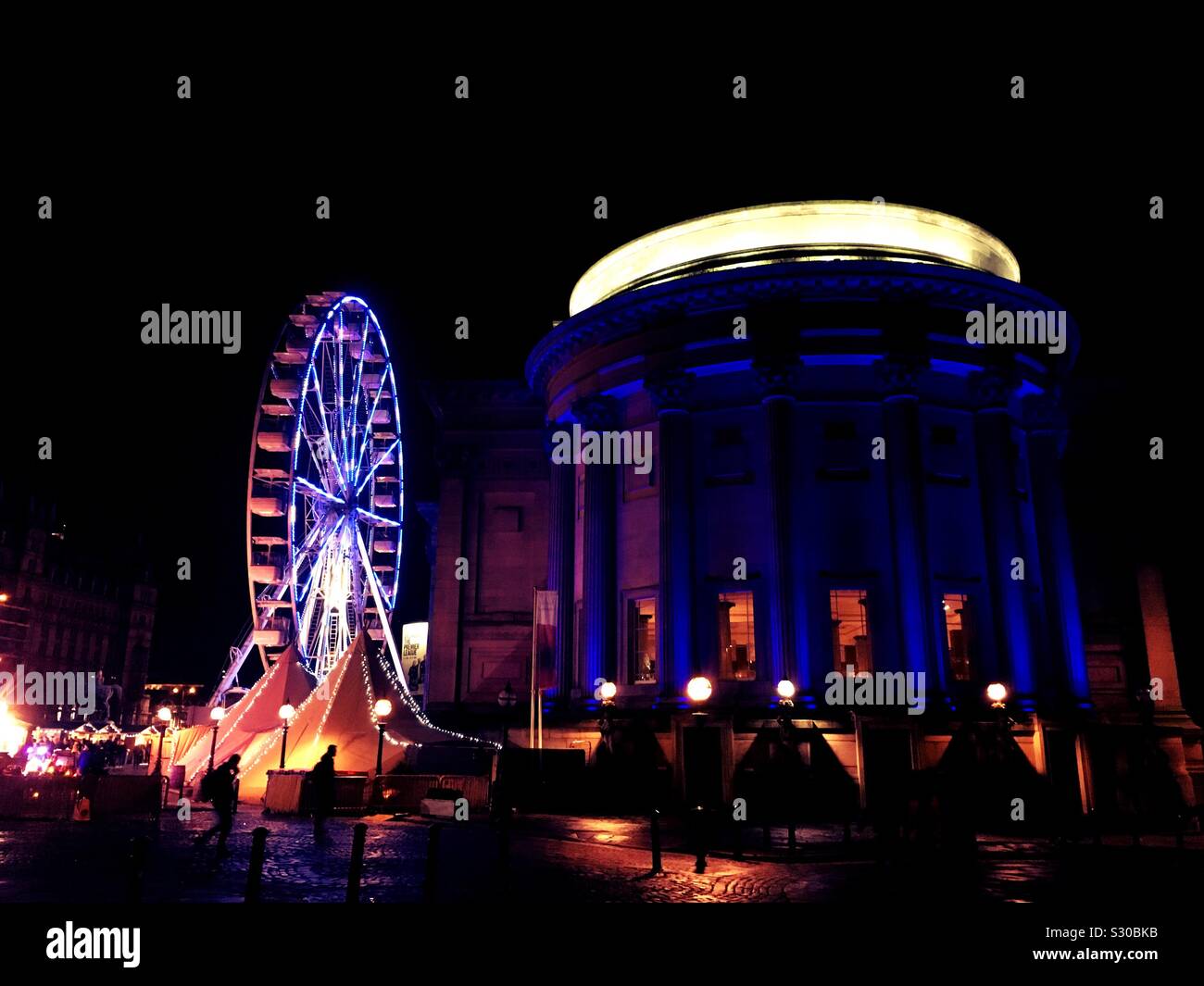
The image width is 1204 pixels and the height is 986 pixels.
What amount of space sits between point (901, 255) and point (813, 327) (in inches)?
185

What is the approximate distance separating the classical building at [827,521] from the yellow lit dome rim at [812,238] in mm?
103

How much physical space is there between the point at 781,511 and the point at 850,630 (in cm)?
893

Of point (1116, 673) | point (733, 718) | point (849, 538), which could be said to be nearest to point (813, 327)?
point (849, 538)

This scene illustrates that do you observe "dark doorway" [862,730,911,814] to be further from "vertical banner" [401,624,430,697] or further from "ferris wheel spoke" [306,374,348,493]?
"vertical banner" [401,624,430,697]

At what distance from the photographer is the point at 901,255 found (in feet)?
109

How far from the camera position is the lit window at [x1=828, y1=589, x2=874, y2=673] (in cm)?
3111

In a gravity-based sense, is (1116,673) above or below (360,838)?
above

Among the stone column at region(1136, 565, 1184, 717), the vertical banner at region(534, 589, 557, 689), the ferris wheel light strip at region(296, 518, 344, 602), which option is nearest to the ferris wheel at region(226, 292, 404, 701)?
the ferris wheel light strip at region(296, 518, 344, 602)

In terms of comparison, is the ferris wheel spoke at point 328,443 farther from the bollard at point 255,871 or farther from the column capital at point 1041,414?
the bollard at point 255,871

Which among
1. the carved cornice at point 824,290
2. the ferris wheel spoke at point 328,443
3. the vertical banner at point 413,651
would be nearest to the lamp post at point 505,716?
the ferris wheel spoke at point 328,443

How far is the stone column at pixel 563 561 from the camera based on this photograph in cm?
3447

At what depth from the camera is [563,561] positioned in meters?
36.2

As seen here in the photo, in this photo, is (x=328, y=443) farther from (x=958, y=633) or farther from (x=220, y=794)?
(x=958, y=633)
